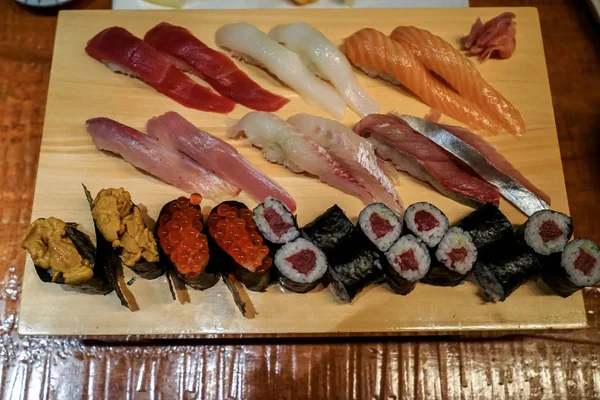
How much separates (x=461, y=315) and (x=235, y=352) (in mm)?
983

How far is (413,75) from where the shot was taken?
246 centimetres

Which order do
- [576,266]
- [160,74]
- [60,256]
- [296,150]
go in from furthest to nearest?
[160,74]
[296,150]
[576,266]
[60,256]

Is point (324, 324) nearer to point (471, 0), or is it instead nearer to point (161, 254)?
point (161, 254)

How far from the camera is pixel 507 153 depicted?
2424mm

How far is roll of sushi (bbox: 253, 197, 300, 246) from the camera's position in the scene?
6.63ft

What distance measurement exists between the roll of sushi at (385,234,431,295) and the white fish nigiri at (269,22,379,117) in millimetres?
714

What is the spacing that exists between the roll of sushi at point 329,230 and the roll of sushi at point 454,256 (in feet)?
1.18

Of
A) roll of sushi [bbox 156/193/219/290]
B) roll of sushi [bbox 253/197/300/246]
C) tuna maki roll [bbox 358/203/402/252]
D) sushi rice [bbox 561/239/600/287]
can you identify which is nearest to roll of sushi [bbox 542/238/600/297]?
sushi rice [bbox 561/239/600/287]

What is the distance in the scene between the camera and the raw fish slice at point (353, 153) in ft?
7.42

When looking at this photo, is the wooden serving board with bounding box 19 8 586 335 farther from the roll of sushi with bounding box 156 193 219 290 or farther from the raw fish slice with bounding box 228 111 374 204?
the roll of sushi with bounding box 156 193 219 290

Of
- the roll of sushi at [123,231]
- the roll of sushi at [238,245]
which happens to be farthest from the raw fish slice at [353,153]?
the roll of sushi at [123,231]

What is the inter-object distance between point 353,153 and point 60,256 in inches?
48.6

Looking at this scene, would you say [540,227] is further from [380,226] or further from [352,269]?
[352,269]

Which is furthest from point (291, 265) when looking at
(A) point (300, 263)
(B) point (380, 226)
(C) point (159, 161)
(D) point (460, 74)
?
(D) point (460, 74)
